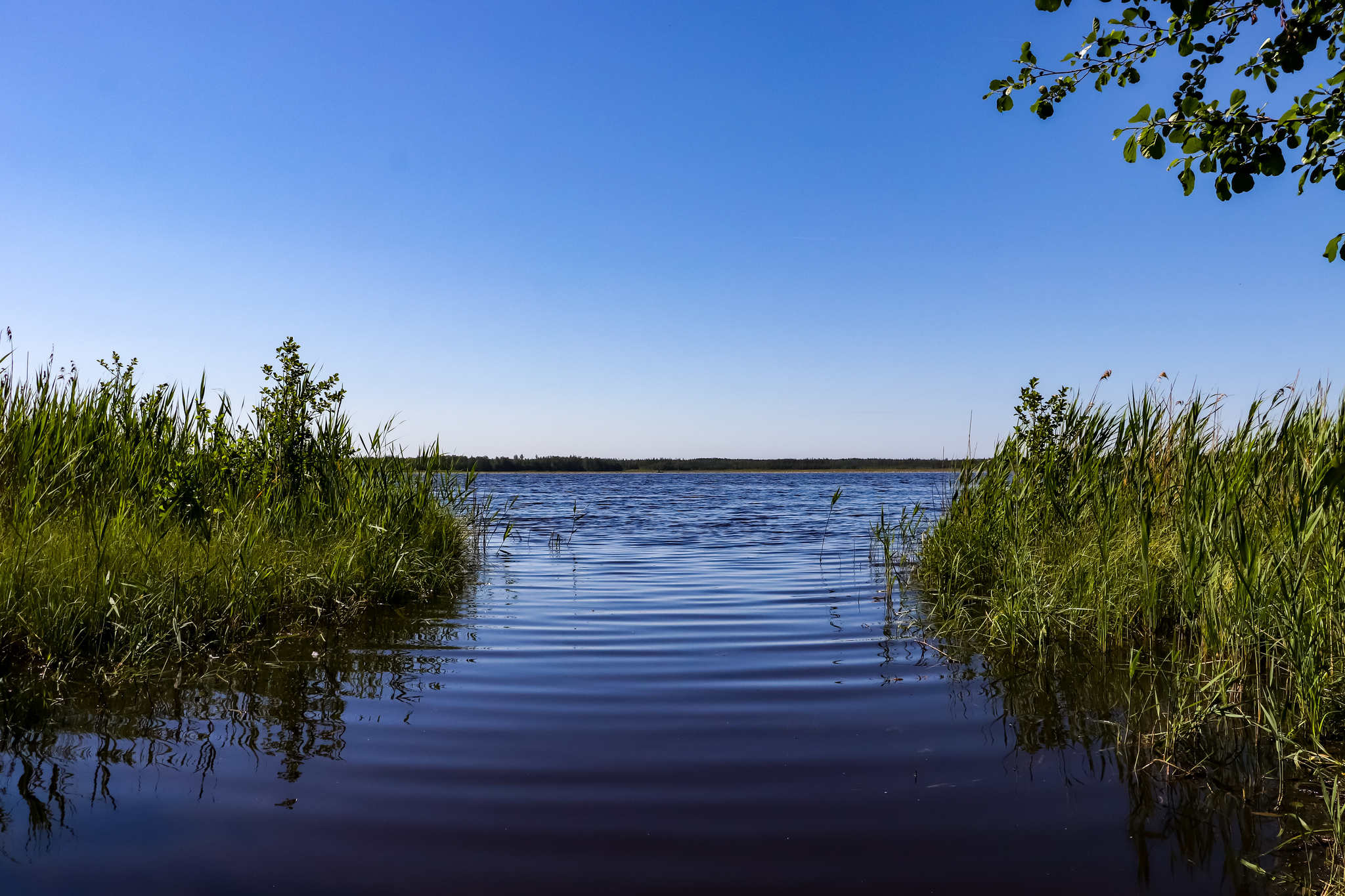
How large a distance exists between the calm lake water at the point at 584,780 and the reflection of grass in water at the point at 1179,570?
0.56 metres

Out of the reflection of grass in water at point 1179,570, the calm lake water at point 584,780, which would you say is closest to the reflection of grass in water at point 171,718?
the calm lake water at point 584,780

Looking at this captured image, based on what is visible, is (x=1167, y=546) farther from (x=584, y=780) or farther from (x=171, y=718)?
(x=171, y=718)

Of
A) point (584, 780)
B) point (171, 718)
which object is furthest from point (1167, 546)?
point (171, 718)

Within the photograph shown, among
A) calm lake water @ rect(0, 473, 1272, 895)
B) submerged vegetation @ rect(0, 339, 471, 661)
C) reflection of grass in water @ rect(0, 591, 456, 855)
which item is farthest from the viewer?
submerged vegetation @ rect(0, 339, 471, 661)

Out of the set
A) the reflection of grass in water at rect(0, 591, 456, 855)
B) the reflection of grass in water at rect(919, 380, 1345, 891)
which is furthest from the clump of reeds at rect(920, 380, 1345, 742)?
the reflection of grass in water at rect(0, 591, 456, 855)

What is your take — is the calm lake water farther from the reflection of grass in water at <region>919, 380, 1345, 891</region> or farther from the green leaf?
the green leaf

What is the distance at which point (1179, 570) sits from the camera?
6582 mm

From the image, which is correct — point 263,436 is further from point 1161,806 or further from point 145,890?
point 1161,806

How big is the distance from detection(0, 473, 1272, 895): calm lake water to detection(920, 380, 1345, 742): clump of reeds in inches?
35.6

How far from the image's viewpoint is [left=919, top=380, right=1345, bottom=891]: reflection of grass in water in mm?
4363

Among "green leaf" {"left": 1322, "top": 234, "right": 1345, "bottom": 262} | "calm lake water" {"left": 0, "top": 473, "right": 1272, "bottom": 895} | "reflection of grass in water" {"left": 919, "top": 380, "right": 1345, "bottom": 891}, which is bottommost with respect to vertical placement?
"calm lake water" {"left": 0, "top": 473, "right": 1272, "bottom": 895}

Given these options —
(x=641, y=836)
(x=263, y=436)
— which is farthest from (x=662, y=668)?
(x=263, y=436)

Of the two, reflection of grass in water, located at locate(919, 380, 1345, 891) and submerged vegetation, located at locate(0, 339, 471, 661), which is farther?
submerged vegetation, located at locate(0, 339, 471, 661)

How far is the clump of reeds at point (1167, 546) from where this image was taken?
470 centimetres
